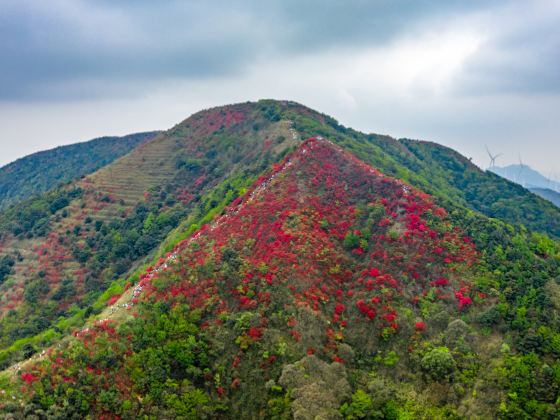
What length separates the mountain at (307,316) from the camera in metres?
38.8

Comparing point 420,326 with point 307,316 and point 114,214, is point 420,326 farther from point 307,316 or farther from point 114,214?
point 114,214

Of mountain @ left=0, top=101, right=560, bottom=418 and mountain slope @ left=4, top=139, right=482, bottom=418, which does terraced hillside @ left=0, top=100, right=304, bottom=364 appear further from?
mountain slope @ left=4, top=139, right=482, bottom=418

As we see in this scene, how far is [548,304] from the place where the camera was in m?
43.9

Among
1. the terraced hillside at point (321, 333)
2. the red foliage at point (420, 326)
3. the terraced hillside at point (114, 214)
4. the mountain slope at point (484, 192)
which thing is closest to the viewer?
the terraced hillside at point (321, 333)

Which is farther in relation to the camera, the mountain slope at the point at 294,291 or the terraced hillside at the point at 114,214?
the terraced hillside at the point at 114,214

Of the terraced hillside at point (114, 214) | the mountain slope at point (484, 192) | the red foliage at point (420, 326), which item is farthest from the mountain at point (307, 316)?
the mountain slope at point (484, 192)

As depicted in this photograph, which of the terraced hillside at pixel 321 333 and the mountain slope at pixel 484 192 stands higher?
the mountain slope at pixel 484 192

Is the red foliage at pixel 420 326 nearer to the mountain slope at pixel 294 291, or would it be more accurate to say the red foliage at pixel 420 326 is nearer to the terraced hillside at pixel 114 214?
the mountain slope at pixel 294 291

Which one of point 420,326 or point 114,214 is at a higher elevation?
point 114,214

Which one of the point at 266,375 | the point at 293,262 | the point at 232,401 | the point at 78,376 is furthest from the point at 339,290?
the point at 78,376

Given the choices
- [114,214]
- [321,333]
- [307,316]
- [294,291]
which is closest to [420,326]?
[321,333]

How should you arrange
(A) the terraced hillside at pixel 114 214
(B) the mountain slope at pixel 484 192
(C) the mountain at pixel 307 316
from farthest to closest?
1. (B) the mountain slope at pixel 484 192
2. (A) the terraced hillside at pixel 114 214
3. (C) the mountain at pixel 307 316

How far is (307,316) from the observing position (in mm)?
46406

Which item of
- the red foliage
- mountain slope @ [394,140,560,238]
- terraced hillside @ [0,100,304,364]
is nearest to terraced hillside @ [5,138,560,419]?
the red foliage
